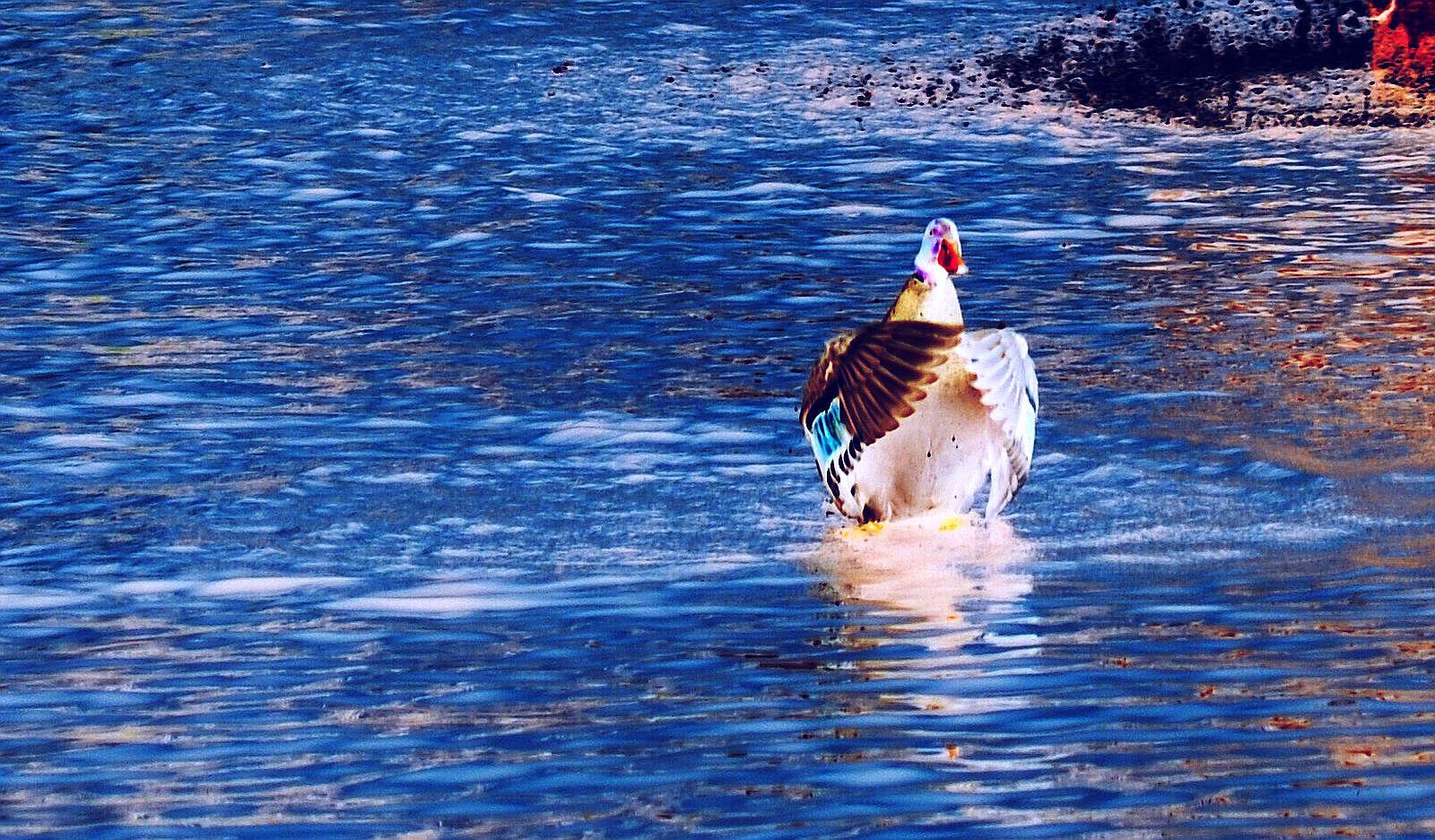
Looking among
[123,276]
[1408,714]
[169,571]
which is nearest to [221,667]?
[169,571]

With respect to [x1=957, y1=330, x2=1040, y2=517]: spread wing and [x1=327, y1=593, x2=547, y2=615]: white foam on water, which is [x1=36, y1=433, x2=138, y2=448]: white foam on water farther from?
[x1=957, y1=330, x2=1040, y2=517]: spread wing

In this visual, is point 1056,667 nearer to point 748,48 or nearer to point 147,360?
point 147,360

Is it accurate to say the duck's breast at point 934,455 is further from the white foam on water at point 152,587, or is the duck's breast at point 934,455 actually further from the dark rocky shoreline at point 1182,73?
the dark rocky shoreline at point 1182,73

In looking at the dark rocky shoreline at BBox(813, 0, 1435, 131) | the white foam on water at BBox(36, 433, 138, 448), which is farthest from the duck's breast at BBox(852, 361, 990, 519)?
the dark rocky shoreline at BBox(813, 0, 1435, 131)

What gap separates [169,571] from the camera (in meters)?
7.66

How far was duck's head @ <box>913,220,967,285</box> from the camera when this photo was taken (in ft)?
26.0

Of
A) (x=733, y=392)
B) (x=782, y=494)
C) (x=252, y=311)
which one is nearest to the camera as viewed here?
(x=782, y=494)

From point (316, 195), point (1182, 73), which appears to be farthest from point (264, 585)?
point (1182, 73)

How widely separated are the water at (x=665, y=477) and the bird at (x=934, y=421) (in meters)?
0.24

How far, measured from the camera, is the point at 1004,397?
25.9 feet

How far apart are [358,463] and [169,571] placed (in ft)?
4.63

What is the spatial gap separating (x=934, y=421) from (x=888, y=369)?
39 centimetres

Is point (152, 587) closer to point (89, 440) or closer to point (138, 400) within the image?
point (89, 440)

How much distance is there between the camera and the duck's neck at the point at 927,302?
795 cm
